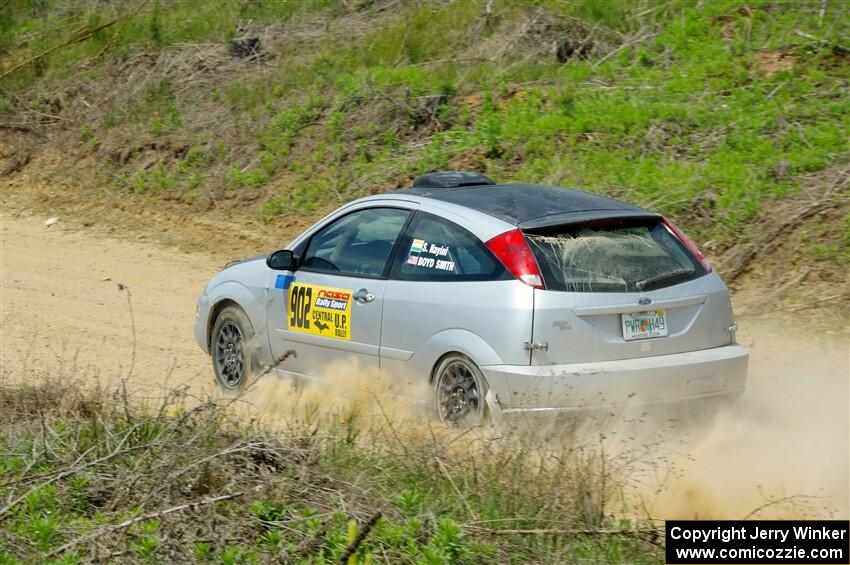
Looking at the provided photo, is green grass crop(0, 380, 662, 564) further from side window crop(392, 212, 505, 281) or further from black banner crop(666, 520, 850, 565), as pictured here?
side window crop(392, 212, 505, 281)

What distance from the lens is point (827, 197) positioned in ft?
35.7

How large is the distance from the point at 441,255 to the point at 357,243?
92cm

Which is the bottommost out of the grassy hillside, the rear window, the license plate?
the license plate

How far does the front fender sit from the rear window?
2511 mm

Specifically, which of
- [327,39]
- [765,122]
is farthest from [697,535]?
[327,39]

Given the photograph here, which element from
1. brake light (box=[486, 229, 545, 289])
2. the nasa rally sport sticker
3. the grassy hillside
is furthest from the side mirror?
the grassy hillside

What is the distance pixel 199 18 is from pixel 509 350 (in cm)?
1610

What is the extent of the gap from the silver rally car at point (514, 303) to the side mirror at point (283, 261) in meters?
0.02

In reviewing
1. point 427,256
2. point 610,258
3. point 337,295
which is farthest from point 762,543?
point 337,295

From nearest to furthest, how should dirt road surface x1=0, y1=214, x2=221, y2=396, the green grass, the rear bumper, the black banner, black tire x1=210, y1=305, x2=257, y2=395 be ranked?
the black banner → the green grass → the rear bumper → black tire x1=210, y1=305, x2=257, y2=395 → dirt road surface x1=0, y1=214, x2=221, y2=396

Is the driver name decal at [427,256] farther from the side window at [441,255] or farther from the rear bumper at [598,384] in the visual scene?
the rear bumper at [598,384]

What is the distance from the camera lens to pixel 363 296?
24.7 ft

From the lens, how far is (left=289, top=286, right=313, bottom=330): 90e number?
799 centimetres

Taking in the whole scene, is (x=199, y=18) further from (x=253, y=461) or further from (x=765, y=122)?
(x=253, y=461)
